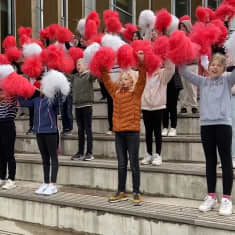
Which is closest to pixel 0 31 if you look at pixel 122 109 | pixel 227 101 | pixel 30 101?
pixel 30 101

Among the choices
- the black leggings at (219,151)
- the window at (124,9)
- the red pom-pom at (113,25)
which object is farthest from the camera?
the window at (124,9)

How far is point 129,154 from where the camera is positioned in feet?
13.4

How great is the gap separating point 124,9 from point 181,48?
12.0 metres

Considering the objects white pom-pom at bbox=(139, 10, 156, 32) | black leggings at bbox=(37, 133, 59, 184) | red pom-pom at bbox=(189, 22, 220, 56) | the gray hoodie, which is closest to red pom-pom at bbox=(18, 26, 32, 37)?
white pom-pom at bbox=(139, 10, 156, 32)

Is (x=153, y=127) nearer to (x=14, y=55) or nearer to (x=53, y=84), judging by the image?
(x=53, y=84)

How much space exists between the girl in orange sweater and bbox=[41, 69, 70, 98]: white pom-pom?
559 mm

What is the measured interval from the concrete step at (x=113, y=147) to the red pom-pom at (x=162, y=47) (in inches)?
56.7

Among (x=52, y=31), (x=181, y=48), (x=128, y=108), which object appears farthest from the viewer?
(x=52, y=31)

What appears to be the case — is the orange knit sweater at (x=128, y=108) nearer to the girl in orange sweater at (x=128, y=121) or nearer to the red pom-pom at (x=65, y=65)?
the girl in orange sweater at (x=128, y=121)

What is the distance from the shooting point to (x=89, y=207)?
13.0ft

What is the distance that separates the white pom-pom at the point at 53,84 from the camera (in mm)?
4410

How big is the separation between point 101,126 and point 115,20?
181cm

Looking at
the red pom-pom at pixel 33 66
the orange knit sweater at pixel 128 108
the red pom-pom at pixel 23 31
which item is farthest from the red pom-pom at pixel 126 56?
the red pom-pom at pixel 23 31

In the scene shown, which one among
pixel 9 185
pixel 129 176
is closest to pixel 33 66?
pixel 9 185
